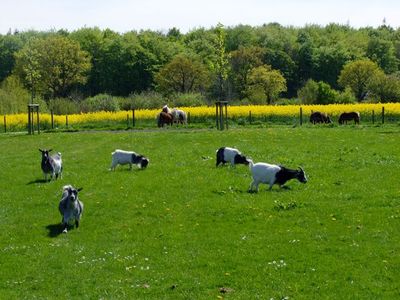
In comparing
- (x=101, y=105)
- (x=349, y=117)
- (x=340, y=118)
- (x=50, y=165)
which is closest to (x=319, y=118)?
(x=340, y=118)

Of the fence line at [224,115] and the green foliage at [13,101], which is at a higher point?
the green foliage at [13,101]

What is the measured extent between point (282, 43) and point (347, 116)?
2871 inches

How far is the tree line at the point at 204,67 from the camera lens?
315ft

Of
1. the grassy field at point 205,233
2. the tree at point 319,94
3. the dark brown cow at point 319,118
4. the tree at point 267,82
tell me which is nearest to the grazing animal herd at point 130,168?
the grassy field at point 205,233

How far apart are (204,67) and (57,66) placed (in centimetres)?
2417

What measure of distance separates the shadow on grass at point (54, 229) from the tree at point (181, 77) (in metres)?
85.5

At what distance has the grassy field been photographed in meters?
13.1

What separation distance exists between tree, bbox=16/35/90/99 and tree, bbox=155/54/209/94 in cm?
1516

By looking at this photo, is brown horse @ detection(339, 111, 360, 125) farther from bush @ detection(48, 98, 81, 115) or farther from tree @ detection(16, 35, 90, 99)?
tree @ detection(16, 35, 90, 99)

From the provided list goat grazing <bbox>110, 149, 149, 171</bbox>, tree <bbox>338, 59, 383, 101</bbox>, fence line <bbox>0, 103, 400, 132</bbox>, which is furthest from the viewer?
tree <bbox>338, 59, 383, 101</bbox>

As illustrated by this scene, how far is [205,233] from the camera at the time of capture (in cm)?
1691

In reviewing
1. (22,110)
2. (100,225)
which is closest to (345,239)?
(100,225)

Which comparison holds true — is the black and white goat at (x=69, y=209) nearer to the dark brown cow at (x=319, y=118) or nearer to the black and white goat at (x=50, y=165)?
the black and white goat at (x=50, y=165)

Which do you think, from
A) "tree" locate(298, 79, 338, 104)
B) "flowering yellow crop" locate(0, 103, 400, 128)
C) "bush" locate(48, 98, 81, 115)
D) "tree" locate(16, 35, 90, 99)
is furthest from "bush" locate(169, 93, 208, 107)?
"tree" locate(16, 35, 90, 99)
